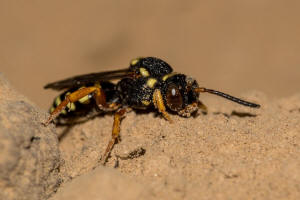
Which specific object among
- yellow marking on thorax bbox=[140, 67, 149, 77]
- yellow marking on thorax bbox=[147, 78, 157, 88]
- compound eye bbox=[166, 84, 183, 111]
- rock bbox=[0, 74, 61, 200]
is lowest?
rock bbox=[0, 74, 61, 200]

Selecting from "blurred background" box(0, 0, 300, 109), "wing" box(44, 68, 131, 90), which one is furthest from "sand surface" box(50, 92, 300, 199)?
"blurred background" box(0, 0, 300, 109)

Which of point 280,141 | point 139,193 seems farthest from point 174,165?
point 280,141

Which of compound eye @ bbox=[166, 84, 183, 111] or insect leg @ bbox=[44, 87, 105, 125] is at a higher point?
compound eye @ bbox=[166, 84, 183, 111]

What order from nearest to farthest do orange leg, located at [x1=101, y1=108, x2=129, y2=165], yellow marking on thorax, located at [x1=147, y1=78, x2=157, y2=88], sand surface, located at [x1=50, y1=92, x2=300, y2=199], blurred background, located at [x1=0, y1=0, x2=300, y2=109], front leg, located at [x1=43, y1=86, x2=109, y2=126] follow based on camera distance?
sand surface, located at [x1=50, y1=92, x2=300, y2=199]
orange leg, located at [x1=101, y1=108, x2=129, y2=165]
front leg, located at [x1=43, y1=86, x2=109, y2=126]
yellow marking on thorax, located at [x1=147, y1=78, x2=157, y2=88]
blurred background, located at [x1=0, y1=0, x2=300, y2=109]

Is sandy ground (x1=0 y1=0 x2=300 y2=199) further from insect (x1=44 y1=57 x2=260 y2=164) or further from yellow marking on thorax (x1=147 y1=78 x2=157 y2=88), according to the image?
yellow marking on thorax (x1=147 y1=78 x2=157 y2=88)

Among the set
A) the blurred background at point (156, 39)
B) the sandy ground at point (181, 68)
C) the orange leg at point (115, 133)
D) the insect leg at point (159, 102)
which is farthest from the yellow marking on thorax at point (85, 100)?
the blurred background at point (156, 39)

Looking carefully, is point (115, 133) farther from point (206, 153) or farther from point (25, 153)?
point (25, 153)
